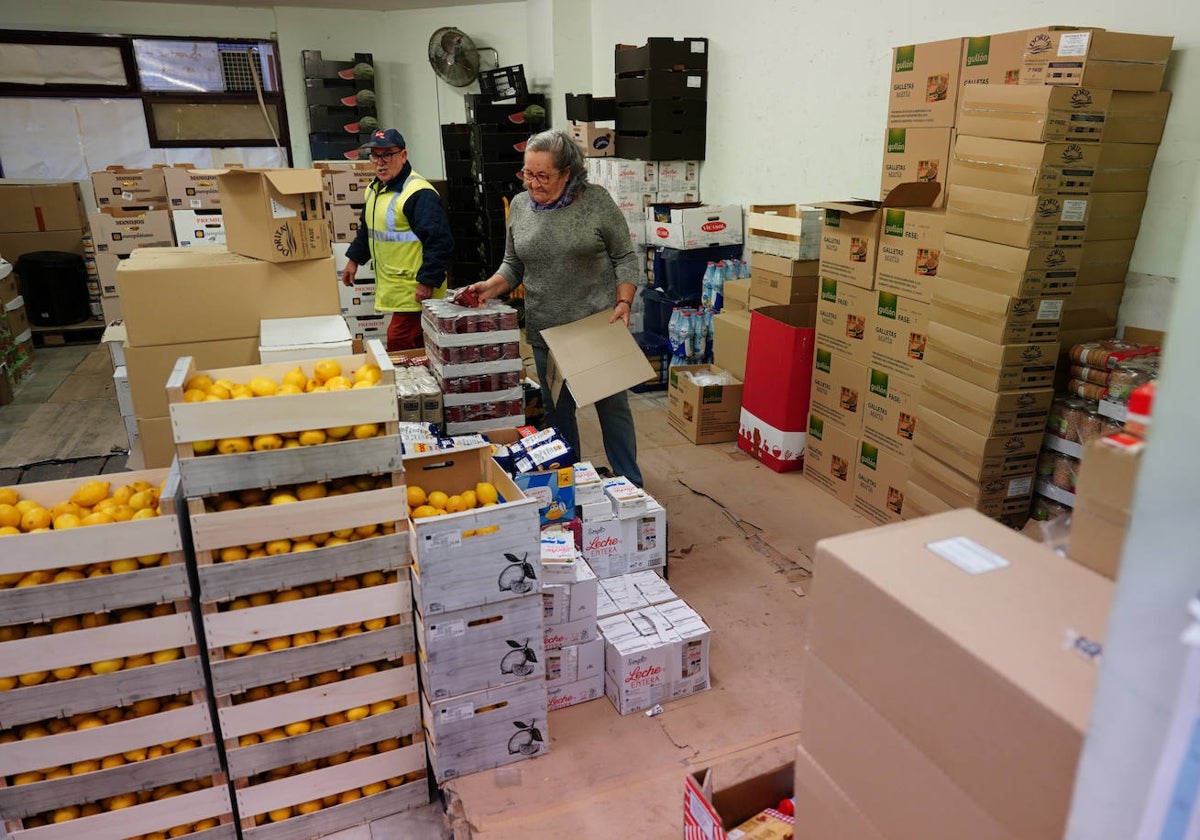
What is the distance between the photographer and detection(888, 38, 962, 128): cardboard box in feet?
10.0

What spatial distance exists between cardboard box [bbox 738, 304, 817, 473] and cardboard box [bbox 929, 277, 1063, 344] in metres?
1.05

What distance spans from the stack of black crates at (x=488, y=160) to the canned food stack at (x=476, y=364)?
154 inches

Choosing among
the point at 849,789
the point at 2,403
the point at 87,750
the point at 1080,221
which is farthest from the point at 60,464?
the point at 1080,221

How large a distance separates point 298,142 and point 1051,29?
24.2ft

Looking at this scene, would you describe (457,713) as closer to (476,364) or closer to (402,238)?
(476,364)

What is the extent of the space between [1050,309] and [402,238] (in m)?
2.87

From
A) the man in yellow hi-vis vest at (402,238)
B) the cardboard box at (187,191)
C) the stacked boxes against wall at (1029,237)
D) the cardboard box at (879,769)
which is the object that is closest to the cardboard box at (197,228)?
the cardboard box at (187,191)

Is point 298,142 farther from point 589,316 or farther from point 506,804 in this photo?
point 506,804

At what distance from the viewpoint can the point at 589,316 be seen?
3.18 m

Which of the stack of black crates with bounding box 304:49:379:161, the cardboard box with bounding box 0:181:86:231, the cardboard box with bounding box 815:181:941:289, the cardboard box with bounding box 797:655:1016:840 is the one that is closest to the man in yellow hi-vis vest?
the cardboard box with bounding box 815:181:941:289

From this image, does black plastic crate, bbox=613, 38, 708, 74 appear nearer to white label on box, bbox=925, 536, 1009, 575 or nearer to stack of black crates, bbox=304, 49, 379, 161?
stack of black crates, bbox=304, 49, 379, 161

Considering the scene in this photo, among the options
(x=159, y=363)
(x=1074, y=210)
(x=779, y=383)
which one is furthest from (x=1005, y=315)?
(x=159, y=363)

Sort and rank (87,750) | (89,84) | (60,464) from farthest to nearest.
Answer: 1. (89,84)
2. (60,464)
3. (87,750)

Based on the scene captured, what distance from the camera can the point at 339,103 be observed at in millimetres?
7738
